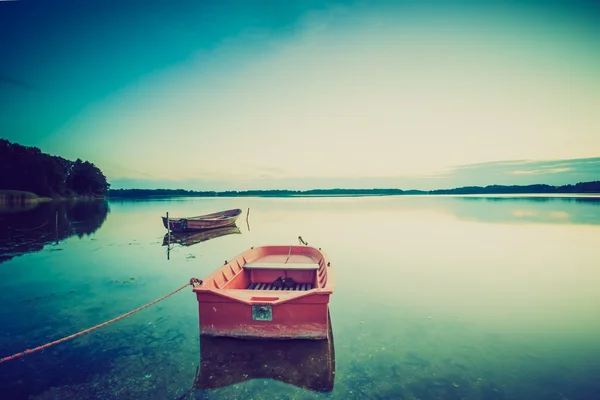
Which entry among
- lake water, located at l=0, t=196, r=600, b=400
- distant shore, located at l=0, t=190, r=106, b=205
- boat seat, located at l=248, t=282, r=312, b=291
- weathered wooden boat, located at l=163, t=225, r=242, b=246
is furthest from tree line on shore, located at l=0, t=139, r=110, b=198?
boat seat, located at l=248, t=282, r=312, b=291

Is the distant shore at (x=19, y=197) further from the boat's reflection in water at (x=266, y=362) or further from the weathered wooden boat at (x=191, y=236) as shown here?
the boat's reflection in water at (x=266, y=362)

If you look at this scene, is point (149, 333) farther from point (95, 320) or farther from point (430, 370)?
point (430, 370)

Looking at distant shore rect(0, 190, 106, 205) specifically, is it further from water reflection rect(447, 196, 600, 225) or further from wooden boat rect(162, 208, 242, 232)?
water reflection rect(447, 196, 600, 225)

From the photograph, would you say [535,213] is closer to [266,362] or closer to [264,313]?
[264,313]

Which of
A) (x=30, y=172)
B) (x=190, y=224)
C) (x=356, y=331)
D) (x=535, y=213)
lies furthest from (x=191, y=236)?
(x=30, y=172)

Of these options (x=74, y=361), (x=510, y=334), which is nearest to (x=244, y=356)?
(x=74, y=361)

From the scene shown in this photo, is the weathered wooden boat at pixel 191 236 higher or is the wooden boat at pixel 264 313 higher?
the wooden boat at pixel 264 313

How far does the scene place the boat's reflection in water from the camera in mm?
5629

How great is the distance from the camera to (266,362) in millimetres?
6129

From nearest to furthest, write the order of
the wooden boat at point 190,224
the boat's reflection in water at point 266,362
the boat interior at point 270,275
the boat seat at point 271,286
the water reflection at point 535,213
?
1. the boat's reflection in water at point 266,362
2. the boat interior at point 270,275
3. the boat seat at point 271,286
4. the wooden boat at point 190,224
5. the water reflection at point 535,213

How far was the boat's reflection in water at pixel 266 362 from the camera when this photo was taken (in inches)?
222

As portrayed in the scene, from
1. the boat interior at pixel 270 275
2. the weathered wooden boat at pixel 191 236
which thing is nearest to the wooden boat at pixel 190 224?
the weathered wooden boat at pixel 191 236

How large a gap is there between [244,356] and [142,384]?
73.9 inches

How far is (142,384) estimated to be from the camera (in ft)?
18.1
